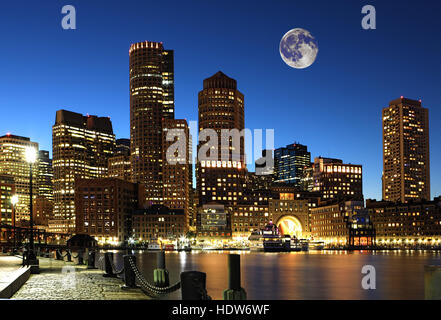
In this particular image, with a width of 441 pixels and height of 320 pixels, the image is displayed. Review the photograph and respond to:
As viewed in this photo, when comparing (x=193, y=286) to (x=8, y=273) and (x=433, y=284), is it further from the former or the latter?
(x=8, y=273)

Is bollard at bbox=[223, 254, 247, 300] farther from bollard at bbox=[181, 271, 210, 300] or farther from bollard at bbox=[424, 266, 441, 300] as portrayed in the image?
bollard at bbox=[424, 266, 441, 300]

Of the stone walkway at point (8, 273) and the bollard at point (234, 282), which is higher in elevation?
the bollard at point (234, 282)

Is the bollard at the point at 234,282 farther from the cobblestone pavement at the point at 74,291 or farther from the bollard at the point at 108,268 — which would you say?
the bollard at the point at 108,268

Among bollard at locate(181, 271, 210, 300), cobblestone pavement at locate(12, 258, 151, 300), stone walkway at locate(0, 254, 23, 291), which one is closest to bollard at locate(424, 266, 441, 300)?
bollard at locate(181, 271, 210, 300)

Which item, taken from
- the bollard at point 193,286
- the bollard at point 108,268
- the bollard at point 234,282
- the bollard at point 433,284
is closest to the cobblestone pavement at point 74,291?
the bollard at point 108,268

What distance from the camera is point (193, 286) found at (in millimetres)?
19531

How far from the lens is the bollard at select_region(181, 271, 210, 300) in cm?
1938

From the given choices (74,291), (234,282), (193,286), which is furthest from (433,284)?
(74,291)

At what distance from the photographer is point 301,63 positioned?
51500 millimetres

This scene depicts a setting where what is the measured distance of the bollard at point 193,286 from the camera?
63.6ft

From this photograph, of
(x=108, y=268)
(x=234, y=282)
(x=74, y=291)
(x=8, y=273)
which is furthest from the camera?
(x=108, y=268)
